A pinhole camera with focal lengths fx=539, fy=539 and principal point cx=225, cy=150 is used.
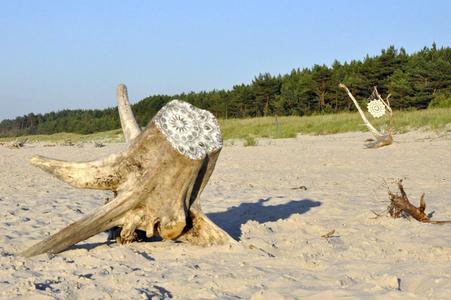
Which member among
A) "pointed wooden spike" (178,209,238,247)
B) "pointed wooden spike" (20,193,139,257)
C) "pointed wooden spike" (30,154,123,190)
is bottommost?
"pointed wooden spike" (178,209,238,247)

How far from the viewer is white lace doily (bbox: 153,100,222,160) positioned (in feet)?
13.5

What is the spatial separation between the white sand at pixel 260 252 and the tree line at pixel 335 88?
25.1m

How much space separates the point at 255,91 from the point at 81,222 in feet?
136

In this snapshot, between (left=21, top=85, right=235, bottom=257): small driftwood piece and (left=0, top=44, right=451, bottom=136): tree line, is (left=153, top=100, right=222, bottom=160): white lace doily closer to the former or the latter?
(left=21, top=85, right=235, bottom=257): small driftwood piece

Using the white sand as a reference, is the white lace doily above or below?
above

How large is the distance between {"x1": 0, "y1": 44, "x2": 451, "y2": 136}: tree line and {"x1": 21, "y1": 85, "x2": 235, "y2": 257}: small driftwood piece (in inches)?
1111

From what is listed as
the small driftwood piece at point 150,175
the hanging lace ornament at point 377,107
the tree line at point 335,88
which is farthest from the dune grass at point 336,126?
the small driftwood piece at point 150,175

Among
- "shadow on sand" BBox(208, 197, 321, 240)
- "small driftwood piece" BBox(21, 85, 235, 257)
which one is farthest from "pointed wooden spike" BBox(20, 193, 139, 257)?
"shadow on sand" BBox(208, 197, 321, 240)

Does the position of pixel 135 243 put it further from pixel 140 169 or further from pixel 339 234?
pixel 339 234

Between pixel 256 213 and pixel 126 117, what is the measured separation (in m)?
2.30

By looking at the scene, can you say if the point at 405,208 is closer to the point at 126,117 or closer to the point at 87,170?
the point at 126,117

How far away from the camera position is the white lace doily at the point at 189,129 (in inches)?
161

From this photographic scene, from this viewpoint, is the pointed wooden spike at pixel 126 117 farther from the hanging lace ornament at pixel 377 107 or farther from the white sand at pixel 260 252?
the hanging lace ornament at pixel 377 107

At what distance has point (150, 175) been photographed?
4.11 metres
